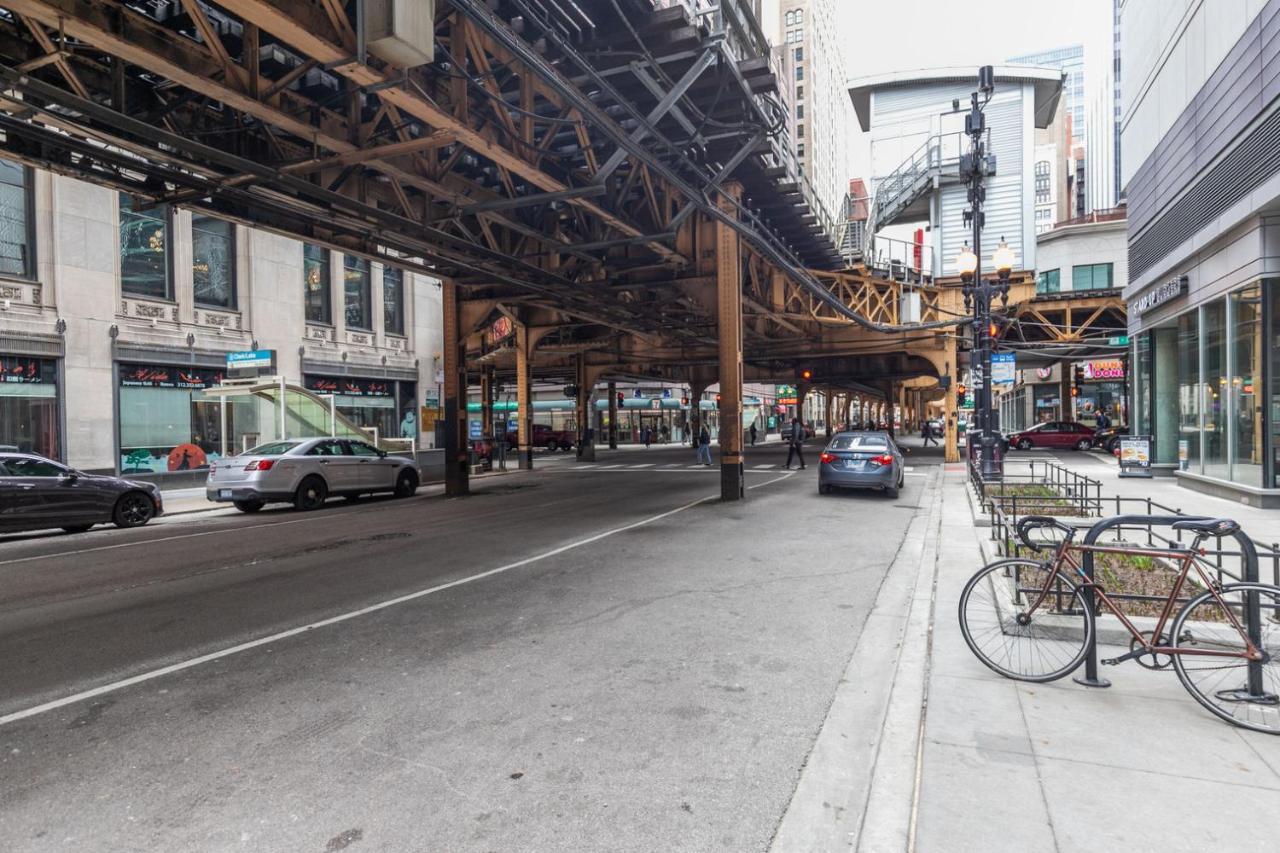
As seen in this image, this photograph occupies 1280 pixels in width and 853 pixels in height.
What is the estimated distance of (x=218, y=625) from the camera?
6.15 m

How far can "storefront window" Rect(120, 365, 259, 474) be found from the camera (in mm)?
19953

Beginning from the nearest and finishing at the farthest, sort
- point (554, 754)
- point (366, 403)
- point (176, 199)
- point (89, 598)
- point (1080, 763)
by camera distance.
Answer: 1. point (1080, 763)
2. point (554, 754)
3. point (89, 598)
4. point (176, 199)
5. point (366, 403)

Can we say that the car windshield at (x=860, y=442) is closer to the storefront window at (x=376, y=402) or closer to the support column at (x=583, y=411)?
the storefront window at (x=376, y=402)

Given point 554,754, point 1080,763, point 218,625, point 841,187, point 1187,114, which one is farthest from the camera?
point 841,187

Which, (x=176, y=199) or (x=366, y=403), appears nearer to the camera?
(x=176, y=199)

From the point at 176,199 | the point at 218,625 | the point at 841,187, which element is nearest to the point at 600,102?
the point at 176,199

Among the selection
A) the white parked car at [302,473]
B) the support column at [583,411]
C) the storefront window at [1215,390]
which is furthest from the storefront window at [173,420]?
the storefront window at [1215,390]

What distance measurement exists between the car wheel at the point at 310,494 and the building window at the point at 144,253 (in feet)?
32.0

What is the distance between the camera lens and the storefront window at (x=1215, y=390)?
1353 centimetres

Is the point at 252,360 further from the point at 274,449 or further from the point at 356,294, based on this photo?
the point at 356,294

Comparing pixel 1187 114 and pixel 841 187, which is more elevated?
pixel 841 187

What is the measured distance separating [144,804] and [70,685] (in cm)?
219

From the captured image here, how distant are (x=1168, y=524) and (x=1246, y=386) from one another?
11374 mm

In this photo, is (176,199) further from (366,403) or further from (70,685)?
(366,403)
